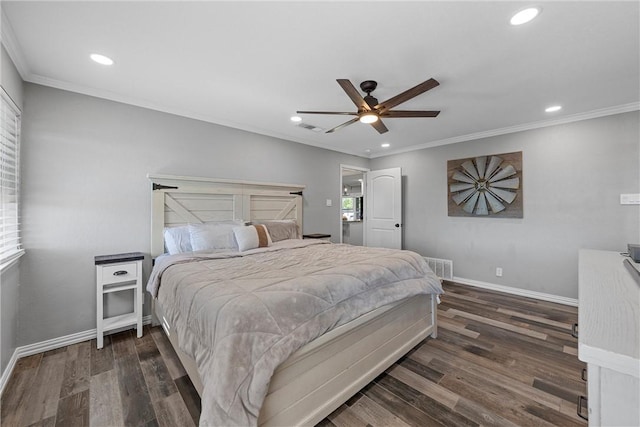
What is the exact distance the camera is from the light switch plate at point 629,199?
9.95 feet

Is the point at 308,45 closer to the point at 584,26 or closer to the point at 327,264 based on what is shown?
the point at 327,264

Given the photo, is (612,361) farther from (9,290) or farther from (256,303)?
(9,290)

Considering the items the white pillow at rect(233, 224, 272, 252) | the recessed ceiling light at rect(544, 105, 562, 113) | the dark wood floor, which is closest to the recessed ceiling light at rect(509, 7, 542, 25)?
the recessed ceiling light at rect(544, 105, 562, 113)

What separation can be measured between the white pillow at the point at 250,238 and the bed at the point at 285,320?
2 centimetres

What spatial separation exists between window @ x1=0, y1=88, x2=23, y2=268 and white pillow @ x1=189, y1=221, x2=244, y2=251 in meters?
1.31

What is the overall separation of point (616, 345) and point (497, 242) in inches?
153

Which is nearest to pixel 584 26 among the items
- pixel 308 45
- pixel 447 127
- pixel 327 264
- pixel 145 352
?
pixel 308 45

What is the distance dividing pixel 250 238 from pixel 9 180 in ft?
6.54

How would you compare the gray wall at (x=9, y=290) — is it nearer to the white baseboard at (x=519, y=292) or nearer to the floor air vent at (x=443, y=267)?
the floor air vent at (x=443, y=267)

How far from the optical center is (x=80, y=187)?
2576 mm

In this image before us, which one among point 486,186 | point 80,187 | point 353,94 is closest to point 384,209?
point 486,186

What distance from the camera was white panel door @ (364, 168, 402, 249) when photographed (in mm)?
4988

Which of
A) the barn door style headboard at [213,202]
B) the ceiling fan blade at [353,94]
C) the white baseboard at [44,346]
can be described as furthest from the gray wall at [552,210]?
the white baseboard at [44,346]

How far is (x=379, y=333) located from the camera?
6.54ft
